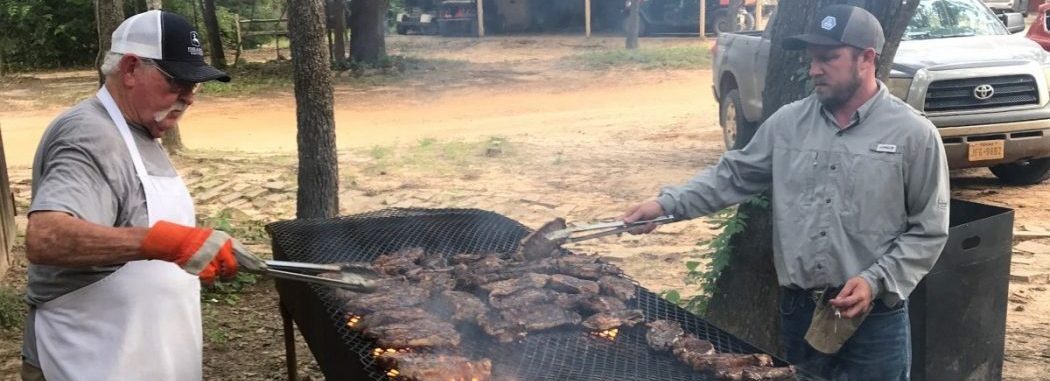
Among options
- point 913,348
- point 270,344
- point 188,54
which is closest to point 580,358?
point 188,54

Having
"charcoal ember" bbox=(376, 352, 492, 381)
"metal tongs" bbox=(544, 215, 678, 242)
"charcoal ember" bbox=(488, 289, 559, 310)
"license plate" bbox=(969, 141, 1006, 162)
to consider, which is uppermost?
"metal tongs" bbox=(544, 215, 678, 242)

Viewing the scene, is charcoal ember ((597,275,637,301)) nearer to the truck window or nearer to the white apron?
the white apron

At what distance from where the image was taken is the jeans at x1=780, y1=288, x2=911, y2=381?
340 cm

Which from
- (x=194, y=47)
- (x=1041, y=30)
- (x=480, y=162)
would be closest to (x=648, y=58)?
(x=1041, y=30)

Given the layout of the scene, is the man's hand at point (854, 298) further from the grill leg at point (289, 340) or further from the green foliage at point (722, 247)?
the grill leg at point (289, 340)

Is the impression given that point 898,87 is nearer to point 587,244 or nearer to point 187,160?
point 587,244

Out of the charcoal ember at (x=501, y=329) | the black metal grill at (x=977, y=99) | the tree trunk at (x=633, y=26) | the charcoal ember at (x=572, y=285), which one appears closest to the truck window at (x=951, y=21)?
the black metal grill at (x=977, y=99)

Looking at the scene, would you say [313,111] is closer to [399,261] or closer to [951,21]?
[399,261]

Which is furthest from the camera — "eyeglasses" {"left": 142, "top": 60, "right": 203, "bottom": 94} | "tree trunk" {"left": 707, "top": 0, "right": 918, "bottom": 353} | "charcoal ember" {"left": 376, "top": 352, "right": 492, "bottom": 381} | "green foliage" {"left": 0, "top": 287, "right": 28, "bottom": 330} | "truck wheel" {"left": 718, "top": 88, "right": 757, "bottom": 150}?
"truck wheel" {"left": 718, "top": 88, "right": 757, "bottom": 150}

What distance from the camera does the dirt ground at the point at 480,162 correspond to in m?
6.29

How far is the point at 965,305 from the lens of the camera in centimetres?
413

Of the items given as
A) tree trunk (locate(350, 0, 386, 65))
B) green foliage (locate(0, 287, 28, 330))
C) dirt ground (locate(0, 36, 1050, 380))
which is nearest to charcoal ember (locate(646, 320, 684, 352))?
dirt ground (locate(0, 36, 1050, 380))

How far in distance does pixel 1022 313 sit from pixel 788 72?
2.85m

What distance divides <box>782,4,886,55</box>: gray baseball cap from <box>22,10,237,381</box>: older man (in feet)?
7.30
